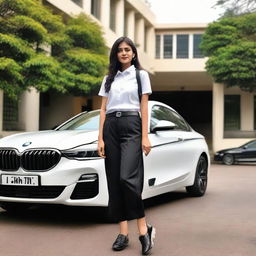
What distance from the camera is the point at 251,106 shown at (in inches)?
1191

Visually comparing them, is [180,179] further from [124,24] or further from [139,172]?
[124,24]

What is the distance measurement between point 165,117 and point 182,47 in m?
25.6

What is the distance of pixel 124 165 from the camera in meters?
4.27

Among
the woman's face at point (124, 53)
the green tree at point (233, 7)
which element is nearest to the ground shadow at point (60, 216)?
the woman's face at point (124, 53)

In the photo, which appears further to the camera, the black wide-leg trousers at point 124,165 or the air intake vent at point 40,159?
the air intake vent at point 40,159

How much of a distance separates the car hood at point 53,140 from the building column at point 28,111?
13.2m

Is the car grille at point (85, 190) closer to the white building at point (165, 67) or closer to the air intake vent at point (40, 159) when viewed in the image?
the air intake vent at point (40, 159)

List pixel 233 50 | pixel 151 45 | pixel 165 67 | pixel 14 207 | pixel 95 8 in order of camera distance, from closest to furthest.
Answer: pixel 14 207 → pixel 233 50 → pixel 95 8 → pixel 165 67 → pixel 151 45

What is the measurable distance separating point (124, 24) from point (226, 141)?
9379 mm

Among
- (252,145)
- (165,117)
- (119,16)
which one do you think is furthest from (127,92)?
(119,16)

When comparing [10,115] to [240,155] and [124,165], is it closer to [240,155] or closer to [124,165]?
[240,155]

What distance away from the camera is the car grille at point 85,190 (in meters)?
5.39

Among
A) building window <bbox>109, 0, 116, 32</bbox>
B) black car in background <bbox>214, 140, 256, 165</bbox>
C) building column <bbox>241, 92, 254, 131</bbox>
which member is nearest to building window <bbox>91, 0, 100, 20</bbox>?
building window <bbox>109, 0, 116, 32</bbox>

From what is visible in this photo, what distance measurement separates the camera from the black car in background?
19891 millimetres
